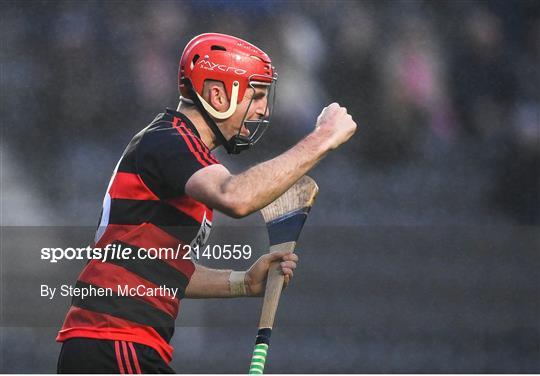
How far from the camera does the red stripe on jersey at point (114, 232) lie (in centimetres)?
287

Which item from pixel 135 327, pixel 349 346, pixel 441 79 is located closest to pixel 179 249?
pixel 135 327

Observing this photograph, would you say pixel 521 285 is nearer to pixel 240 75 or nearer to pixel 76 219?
pixel 76 219

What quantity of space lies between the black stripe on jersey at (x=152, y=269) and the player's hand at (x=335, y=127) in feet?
1.91

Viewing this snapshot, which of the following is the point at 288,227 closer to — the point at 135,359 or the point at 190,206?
the point at 190,206

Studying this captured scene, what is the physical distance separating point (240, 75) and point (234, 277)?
0.72 metres

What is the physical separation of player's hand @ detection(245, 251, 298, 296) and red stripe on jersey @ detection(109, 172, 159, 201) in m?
0.60

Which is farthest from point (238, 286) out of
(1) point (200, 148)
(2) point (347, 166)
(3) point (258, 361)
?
(2) point (347, 166)


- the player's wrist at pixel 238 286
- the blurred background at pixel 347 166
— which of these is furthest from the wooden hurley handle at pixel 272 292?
the blurred background at pixel 347 166

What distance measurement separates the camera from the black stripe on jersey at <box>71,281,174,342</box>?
9.34 ft

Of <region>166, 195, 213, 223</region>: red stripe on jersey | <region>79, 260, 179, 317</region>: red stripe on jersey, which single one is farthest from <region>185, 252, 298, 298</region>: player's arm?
<region>79, 260, 179, 317</region>: red stripe on jersey

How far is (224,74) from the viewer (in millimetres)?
3178

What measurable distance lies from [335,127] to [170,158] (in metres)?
0.48

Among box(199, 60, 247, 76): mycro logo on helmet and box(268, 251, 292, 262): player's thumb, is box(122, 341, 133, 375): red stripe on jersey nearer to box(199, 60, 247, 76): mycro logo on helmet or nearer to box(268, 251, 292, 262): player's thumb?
box(268, 251, 292, 262): player's thumb

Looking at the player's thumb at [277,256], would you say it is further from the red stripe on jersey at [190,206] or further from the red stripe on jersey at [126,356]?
the red stripe on jersey at [126,356]
